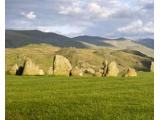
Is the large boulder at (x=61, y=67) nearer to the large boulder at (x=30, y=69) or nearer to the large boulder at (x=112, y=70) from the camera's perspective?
the large boulder at (x=30, y=69)

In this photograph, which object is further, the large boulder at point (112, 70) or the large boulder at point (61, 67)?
the large boulder at point (61, 67)

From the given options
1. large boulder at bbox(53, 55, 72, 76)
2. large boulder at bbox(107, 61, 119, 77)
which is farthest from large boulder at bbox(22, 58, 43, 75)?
large boulder at bbox(107, 61, 119, 77)

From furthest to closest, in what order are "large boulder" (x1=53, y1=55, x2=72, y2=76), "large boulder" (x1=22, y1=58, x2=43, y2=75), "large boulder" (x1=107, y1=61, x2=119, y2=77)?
"large boulder" (x1=53, y1=55, x2=72, y2=76)
"large boulder" (x1=107, y1=61, x2=119, y2=77)
"large boulder" (x1=22, y1=58, x2=43, y2=75)

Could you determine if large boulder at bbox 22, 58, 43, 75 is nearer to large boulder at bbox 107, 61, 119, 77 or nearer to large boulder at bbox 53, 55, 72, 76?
large boulder at bbox 53, 55, 72, 76

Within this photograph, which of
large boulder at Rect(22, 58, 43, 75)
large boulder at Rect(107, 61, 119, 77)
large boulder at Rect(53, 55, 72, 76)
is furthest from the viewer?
large boulder at Rect(53, 55, 72, 76)

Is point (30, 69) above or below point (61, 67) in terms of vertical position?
below

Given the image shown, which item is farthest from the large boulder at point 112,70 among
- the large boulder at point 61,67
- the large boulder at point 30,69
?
the large boulder at point 30,69

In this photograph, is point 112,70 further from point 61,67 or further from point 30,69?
point 30,69

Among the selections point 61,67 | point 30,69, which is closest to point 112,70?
point 61,67

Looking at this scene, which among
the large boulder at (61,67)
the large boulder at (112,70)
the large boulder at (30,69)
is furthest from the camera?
the large boulder at (61,67)
